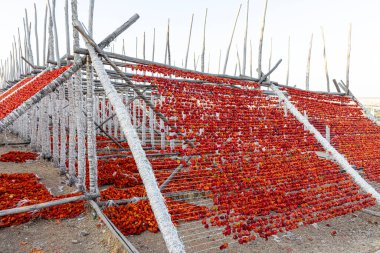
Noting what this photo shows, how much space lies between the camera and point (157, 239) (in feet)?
15.5

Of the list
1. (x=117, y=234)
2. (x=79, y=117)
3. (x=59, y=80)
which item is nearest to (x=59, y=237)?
(x=117, y=234)

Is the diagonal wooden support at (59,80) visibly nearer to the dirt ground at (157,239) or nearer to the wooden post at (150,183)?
the wooden post at (150,183)

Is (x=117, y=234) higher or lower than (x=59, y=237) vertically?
higher

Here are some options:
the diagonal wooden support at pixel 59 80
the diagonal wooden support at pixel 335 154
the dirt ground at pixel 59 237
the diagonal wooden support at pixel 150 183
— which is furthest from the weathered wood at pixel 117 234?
the diagonal wooden support at pixel 335 154

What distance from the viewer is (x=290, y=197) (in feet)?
16.4

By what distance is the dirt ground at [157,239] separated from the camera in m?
4.39

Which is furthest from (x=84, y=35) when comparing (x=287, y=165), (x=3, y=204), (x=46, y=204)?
(x=287, y=165)

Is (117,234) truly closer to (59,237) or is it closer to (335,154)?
(59,237)

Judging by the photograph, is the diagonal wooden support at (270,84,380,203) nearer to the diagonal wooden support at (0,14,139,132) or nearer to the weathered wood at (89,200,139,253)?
the diagonal wooden support at (0,14,139,132)

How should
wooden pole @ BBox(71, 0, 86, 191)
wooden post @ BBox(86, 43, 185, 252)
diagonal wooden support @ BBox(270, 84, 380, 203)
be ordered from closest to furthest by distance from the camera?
wooden post @ BBox(86, 43, 185, 252) → wooden pole @ BBox(71, 0, 86, 191) → diagonal wooden support @ BBox(270, 84, 380, 203)

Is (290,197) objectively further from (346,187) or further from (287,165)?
(346,187)

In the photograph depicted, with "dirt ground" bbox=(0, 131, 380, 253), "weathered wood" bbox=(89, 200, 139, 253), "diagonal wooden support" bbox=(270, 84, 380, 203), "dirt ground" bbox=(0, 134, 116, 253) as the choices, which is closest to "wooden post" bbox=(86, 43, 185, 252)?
"weathered wood" bbox=(89, 200, 139, 253)

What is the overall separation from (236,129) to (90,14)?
4.23 metres

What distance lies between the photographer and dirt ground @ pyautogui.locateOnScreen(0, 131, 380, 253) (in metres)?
4.39
